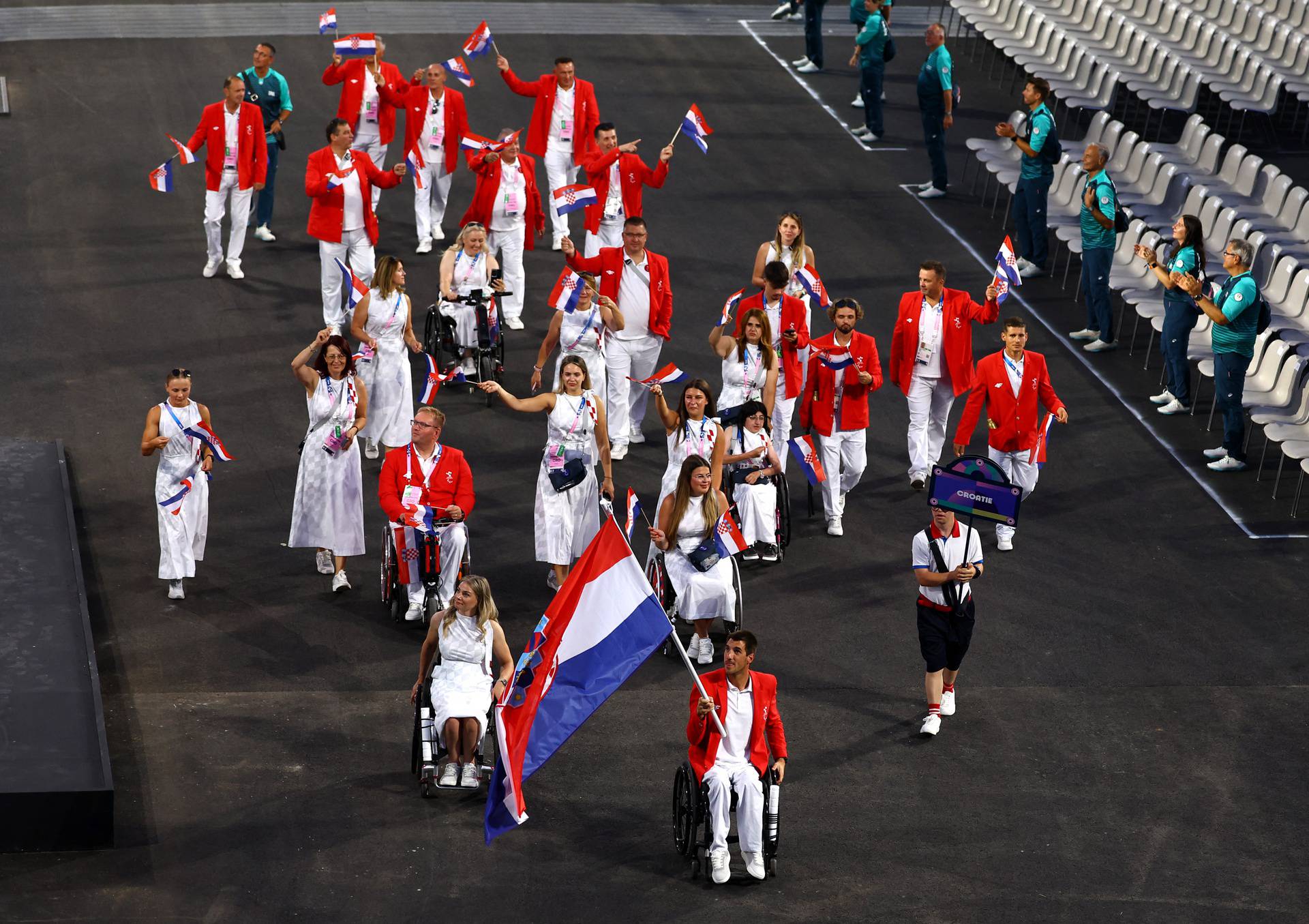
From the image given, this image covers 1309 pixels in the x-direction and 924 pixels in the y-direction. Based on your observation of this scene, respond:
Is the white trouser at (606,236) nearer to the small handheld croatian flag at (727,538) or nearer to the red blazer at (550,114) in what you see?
the red blazer at (550,114)

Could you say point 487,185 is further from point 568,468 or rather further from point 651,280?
point 568,468

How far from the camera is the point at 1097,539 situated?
50.3 feet

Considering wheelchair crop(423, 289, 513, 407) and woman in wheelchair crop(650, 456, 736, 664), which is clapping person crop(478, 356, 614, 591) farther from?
wheelchair crop(423, 289, 513, 407)

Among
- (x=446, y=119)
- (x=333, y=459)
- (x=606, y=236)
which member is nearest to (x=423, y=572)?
(x=333, y=459)

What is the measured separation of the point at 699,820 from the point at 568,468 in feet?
12.6

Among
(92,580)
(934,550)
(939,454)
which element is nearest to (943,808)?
(934,550)

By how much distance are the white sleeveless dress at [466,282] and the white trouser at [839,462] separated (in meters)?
3.67

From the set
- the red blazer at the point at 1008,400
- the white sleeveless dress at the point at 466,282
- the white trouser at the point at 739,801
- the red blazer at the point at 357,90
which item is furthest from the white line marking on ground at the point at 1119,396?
the white trouser at the point at 739,801

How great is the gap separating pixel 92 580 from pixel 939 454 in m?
7.24

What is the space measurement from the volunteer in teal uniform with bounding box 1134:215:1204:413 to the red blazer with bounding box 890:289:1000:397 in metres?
2.41

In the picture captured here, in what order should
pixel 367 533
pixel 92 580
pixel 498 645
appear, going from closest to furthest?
pixel 498 645 < pixel 92 580 < pixel 367 533

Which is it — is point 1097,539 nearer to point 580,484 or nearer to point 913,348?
point 913,348

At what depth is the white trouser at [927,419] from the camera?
52.0ft

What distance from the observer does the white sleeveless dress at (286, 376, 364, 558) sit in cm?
1386
